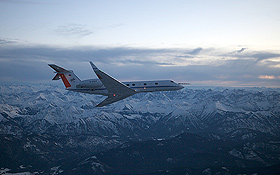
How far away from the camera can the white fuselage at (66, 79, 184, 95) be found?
76938 mm

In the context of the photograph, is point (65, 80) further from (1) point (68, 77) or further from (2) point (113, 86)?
(2) point (113, 86)

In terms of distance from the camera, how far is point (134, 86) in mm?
79688

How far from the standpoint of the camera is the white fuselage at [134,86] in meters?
76.9

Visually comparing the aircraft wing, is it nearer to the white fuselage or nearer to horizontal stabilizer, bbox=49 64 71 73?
the white fuselage

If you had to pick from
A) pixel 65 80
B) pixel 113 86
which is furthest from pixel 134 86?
pixel 65 80

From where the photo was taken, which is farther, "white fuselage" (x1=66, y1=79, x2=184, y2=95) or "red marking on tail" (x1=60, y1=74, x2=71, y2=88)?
"red marking on tail" (x1=60, y1=74, x2=71, y2=88)

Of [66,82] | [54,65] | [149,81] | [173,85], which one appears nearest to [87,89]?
[66,82]

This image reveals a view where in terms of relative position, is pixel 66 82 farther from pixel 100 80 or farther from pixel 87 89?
pixel 100 80

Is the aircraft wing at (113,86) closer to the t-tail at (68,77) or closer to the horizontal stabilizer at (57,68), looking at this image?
the t-tail at (68,77)

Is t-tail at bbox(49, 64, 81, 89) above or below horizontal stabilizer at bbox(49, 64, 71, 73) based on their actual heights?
below

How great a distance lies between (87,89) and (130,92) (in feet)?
46.8

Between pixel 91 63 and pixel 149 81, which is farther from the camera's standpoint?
pixel 149 81

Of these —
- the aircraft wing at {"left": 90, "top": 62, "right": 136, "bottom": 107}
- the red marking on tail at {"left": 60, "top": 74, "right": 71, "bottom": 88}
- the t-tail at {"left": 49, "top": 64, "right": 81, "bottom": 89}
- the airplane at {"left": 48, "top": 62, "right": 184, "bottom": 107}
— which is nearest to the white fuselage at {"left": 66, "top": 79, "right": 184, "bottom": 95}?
the airplane at {"left": 48, "top": 62, "right": 184, "bottom": 107}

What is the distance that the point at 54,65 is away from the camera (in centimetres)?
7356
